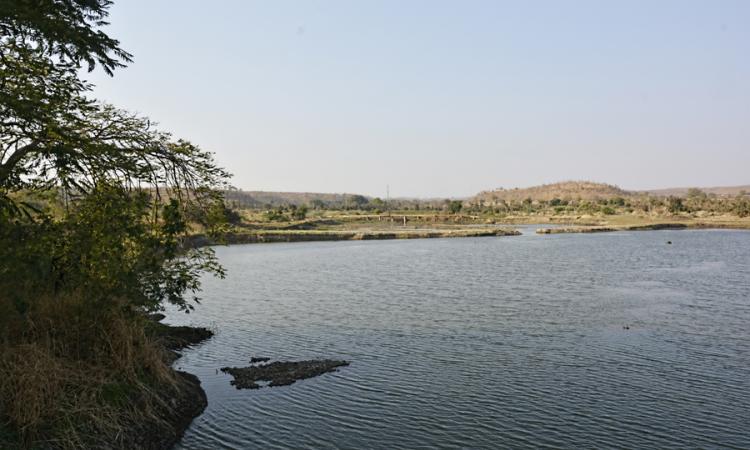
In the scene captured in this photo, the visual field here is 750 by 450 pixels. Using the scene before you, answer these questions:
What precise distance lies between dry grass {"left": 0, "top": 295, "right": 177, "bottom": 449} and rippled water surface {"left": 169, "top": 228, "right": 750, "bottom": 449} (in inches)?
103

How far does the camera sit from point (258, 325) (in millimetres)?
37406

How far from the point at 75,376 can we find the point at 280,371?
33.4 ft

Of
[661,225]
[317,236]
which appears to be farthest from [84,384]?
[661,225]

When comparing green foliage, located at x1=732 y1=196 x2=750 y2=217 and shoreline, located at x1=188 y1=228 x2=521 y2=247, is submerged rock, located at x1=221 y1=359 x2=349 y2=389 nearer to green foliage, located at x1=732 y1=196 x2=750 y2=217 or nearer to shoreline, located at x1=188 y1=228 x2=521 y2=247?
shoreline, located at x1=188 y1=228 x2=521 y2=247

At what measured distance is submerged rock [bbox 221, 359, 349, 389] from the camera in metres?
25.0

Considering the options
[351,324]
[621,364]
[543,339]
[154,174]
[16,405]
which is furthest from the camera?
[351,324]

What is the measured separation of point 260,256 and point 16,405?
72.7 meters

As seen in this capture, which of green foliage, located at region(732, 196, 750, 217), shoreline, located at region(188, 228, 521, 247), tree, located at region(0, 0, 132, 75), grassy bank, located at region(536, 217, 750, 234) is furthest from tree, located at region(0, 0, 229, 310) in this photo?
green foliage, located at region(732, 196, 750, 217)

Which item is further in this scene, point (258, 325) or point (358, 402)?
point (258, 325)

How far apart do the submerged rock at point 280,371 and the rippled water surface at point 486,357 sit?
54cm

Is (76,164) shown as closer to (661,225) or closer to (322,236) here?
(322,236)

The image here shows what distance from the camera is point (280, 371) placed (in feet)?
86.7

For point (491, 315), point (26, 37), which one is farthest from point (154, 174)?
point (491, 315)

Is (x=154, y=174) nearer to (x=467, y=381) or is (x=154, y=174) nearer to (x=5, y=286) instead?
→ (x=5, y=286)
